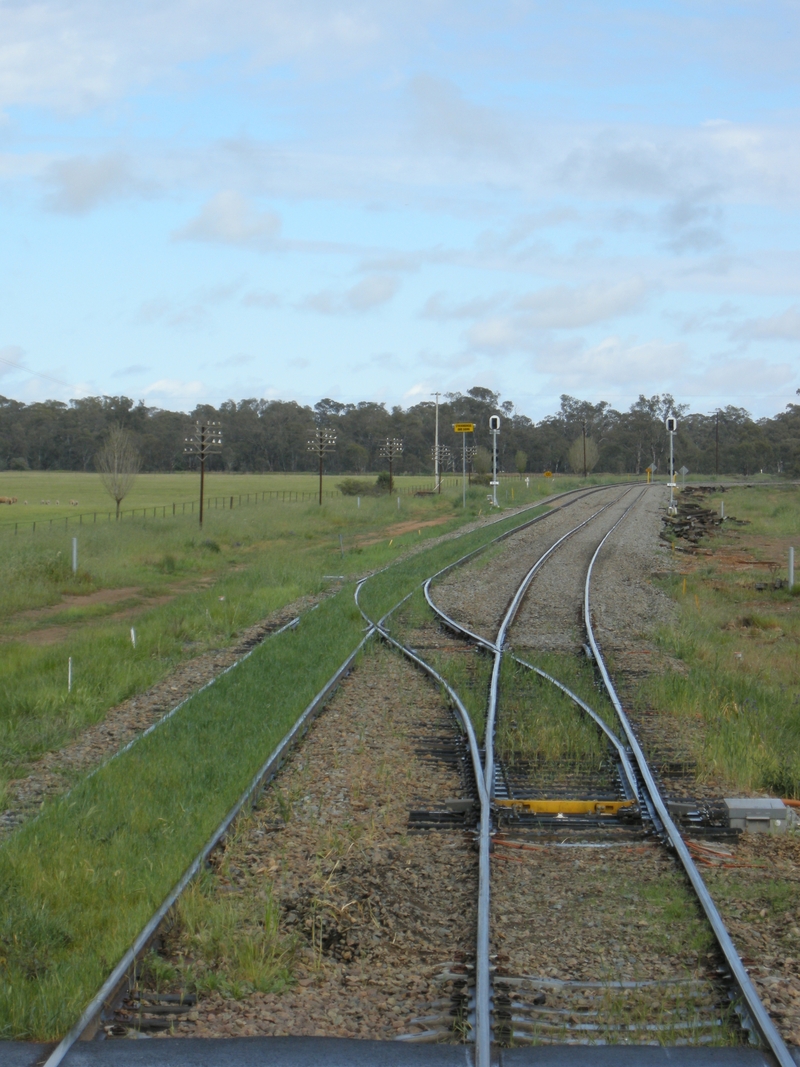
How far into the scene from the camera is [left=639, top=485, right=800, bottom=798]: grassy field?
28.0 feet

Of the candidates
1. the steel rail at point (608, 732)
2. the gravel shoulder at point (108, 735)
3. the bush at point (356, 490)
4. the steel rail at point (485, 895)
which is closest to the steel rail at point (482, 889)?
the steel rail at point (485, 895)

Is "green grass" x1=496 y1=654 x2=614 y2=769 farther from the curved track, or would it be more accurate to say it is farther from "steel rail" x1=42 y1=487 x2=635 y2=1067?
"steel rail" x1=42 y1=487 x2=635 y2=1067

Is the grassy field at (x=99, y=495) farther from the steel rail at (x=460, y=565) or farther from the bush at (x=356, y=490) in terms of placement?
the steel rail at (x=460, y=565)

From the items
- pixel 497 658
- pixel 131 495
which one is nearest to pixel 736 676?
pixel 497 658

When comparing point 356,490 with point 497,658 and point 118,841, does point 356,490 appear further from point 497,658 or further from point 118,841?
point 118,841

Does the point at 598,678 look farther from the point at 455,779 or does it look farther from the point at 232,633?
the point at 232,633

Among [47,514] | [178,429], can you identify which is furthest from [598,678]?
[178,429]

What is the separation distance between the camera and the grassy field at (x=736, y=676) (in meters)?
8.55

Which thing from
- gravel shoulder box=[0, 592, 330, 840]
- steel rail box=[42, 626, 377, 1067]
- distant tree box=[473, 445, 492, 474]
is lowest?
gravel shoulder box=[0, 592, 330, 840]

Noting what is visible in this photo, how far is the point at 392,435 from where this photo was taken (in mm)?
149625

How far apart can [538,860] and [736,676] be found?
Result: 688 cm

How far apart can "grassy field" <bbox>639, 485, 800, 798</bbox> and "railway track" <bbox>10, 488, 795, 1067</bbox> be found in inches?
29.2

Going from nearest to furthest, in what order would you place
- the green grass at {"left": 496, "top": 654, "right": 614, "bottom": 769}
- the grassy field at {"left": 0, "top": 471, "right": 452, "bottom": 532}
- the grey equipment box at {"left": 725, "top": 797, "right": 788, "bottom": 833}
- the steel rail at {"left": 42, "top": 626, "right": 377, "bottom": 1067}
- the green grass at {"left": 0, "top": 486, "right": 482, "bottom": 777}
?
the steel rail at {"left": 42, "top": 626, "right": 377, "bottom": 1067}
the grey equipment box at {"left": 725, "top": 797, "right": 788, "bottom": 833}
the green grass at {"left": 496, "top": 654, "right": 614, "bottom": 769}
the green grass at {"left": 0, "top": 486, "right": 482, "bottom": 777}
the grassy field at {"left": 0, "top": 471, "right": 452, "bottom": 532}

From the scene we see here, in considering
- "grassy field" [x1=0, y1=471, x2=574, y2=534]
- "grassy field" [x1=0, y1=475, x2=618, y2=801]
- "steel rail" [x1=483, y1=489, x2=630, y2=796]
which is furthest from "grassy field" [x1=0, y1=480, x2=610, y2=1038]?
"grassy field" [x1=0, y1=471, x2=574, y2=534]
